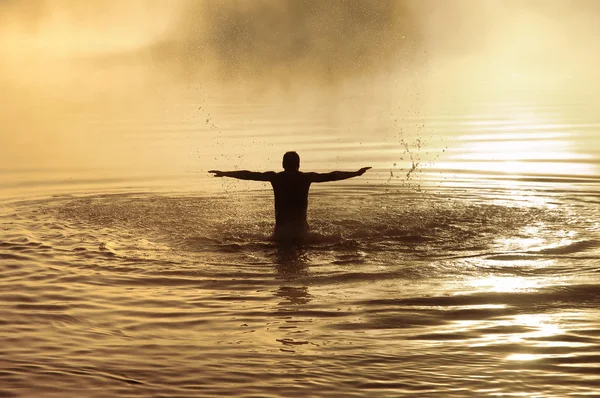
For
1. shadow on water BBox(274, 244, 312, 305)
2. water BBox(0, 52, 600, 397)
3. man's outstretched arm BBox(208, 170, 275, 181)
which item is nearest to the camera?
water BBox(0, 52, 600, 397)

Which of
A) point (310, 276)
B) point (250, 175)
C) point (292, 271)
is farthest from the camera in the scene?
point (250, 175)

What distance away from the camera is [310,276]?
38.5 ft

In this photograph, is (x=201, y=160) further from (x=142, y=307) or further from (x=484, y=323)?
(x=484, y=323)

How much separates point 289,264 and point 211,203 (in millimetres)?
4968

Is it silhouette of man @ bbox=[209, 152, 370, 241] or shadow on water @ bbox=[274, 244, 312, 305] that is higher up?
silhouette of man @ bbox=[209, 152, 370, 241]

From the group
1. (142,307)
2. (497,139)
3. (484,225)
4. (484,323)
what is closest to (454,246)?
(484,225)

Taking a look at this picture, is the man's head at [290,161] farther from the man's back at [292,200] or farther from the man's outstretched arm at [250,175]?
the man's outstretched arm at [250,175]

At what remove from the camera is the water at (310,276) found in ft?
27.3

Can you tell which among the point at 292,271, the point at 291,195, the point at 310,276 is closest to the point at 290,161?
the point at 291,195

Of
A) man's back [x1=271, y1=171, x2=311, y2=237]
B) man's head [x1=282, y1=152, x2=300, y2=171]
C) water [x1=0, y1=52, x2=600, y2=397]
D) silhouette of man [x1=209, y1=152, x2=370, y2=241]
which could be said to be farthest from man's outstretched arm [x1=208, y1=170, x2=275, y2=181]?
water [x1=0, y1=52, x2=600, y2=397]

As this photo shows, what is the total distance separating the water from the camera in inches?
327

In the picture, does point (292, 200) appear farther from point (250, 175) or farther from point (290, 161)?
point (250, 175)

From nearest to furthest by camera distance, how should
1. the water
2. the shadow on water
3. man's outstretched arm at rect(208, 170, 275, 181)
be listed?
1. the water
2. the shadow on water
3. man's outstretched arm at rect(208, 170, 275, 181)

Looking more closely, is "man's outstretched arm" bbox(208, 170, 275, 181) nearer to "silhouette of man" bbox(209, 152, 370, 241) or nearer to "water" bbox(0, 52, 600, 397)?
"silhouette of man" bbox(209, 152, 370, 241)
